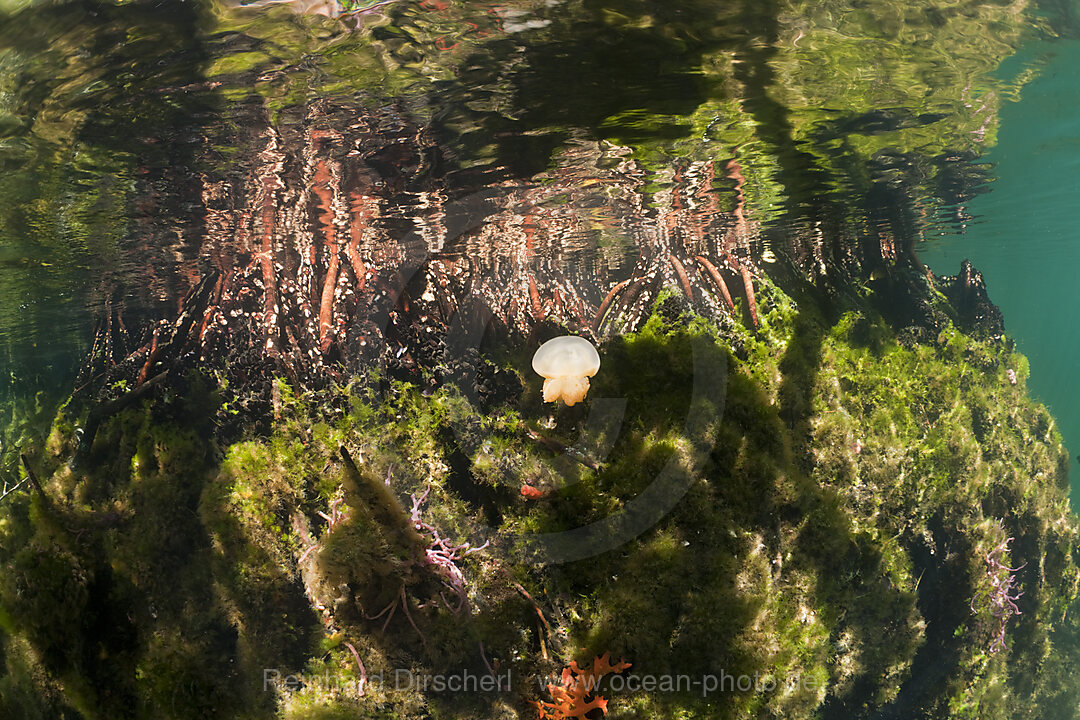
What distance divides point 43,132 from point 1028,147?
14410 millimetres

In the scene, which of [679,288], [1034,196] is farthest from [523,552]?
[1034,196]

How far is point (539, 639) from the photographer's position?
5.76 metres

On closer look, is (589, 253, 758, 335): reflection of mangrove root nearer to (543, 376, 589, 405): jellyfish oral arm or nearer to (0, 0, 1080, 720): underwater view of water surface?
(0, 0, 1080, 720): underwater view of water surface

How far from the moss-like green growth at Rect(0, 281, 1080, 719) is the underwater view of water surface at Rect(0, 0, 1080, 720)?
0.04 m

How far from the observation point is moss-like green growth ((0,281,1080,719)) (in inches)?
224

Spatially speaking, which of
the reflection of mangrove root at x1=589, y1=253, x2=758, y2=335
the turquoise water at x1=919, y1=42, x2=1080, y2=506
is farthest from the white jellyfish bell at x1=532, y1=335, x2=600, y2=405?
the turquoise water at x1=919, y1=42, x2=1080, y2=506

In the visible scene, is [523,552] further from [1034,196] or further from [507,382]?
[1034,196]

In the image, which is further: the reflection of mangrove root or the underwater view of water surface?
the reflection of mangrove root

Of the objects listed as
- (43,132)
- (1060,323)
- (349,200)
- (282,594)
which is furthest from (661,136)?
(1060,323)

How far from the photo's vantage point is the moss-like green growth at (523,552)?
18.6 ft

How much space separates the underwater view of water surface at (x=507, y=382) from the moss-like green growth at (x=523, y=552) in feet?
0.15

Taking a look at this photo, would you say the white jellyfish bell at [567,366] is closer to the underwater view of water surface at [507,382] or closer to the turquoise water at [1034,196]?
the underwater view of water surface at [507,382]

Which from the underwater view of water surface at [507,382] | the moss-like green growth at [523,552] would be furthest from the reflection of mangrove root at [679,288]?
the moss-like green growth at [523,552]

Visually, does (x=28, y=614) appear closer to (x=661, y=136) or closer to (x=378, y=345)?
(x=378, y=345)
